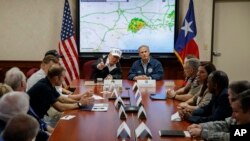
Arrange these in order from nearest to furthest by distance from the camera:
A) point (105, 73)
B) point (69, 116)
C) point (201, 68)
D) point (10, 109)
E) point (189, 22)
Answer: point (10, 109)
point (69, 116)
point (201, 68)
point (105, 73)
point (189, 22)

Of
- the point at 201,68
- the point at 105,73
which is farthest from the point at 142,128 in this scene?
the point at 105,73

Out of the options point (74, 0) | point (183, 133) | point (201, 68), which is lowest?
point (183, 133)

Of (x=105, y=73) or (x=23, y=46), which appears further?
(x=23, y=46)

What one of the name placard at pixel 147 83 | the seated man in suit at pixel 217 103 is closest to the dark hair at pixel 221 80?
the seated man in suit at pixel 217 103

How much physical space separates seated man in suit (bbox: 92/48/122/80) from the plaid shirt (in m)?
2.80

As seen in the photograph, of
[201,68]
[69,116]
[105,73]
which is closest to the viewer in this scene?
[69,116]

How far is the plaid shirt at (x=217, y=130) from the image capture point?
2629 millimetres

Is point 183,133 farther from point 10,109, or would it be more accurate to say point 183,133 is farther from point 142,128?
point 10,109

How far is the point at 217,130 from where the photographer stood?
290 centimetres

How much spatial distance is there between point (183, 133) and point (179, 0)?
4.45 m

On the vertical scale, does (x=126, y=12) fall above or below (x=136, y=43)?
above

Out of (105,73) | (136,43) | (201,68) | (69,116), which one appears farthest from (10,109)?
(136,43)

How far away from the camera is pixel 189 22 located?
657cm

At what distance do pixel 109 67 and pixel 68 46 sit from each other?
1.21 m
